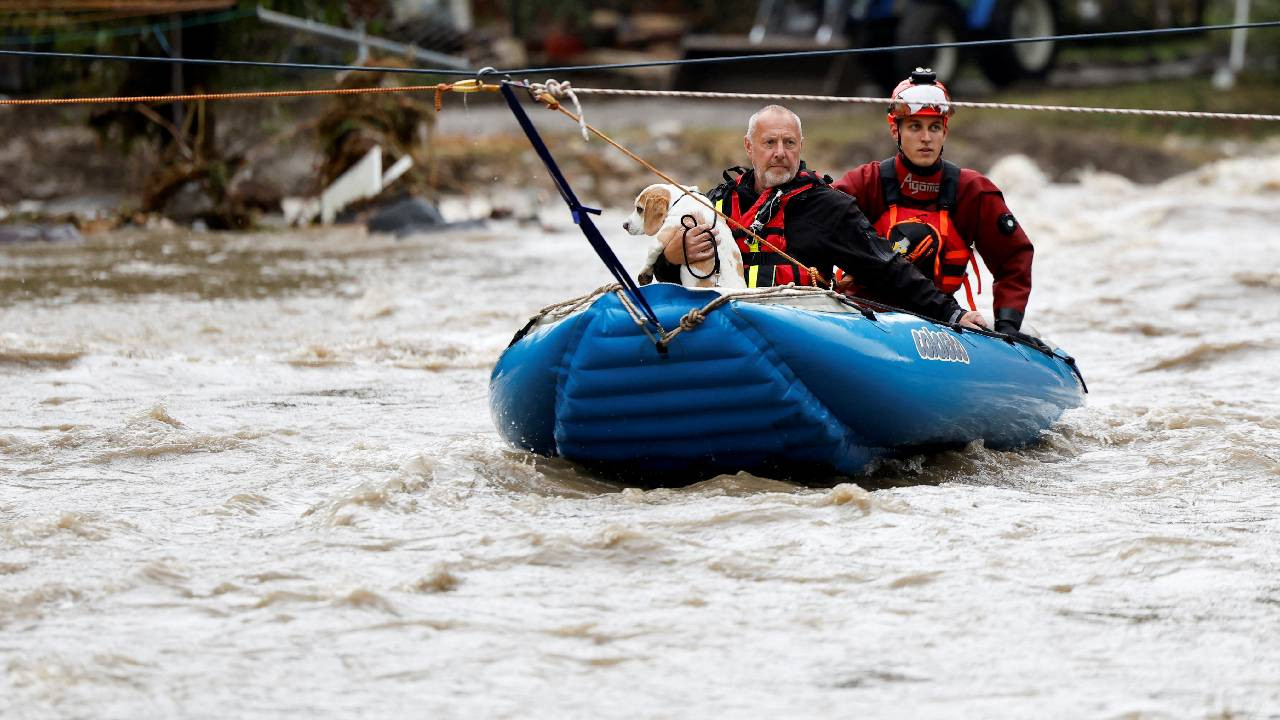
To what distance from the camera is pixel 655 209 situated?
16.2 ft

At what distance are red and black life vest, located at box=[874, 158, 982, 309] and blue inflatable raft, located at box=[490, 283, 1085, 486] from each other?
0.55m

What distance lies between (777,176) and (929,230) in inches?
31.7

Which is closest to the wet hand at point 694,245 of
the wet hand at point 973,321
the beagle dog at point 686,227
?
the beagle dog at point 686,227

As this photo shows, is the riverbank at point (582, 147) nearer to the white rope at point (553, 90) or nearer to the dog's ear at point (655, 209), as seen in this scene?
the dog's ear at point (655, 209)

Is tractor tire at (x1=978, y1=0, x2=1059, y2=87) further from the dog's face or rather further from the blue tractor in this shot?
the dog's face

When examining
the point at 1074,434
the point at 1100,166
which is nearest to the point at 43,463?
the point at 1074,434

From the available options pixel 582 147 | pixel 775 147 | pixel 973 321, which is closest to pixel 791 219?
pixel 775 147

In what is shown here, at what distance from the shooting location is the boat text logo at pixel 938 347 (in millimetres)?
5078

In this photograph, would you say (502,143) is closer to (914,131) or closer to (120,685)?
(914,131)

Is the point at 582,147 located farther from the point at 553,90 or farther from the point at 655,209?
the point at 553,90

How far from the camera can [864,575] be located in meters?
4.14

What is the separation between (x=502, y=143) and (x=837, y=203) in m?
13.2

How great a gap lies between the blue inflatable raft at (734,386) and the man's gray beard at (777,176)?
50cm

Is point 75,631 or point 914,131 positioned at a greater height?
point 914,131
